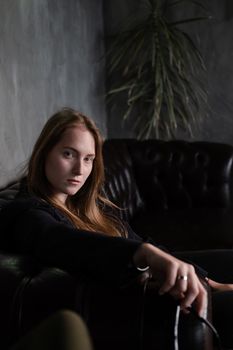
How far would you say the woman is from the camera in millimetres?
1000

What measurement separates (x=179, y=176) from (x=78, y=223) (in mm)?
1704

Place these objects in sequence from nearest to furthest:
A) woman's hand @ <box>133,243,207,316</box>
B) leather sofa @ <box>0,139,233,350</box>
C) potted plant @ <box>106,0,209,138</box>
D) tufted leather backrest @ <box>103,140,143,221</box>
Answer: woman's hand @ <box>133,243,207,316</box>
leather sofa @ <box>0,139,233,350</box>
tufted leather backrest @ <box>103,140,143,221</box>
potted plant @ <box>106,0,209,138</box>

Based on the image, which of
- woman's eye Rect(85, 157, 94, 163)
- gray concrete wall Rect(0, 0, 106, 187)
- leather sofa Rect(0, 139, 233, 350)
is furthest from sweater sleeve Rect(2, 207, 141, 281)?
gray concrete wall Rect(0, 0, 106, 187)

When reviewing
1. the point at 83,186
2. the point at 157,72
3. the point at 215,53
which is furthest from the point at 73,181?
the point at 215,53

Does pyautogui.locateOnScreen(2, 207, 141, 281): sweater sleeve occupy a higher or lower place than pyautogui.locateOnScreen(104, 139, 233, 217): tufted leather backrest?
higher

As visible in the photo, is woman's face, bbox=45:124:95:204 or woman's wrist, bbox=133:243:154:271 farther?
woman's face, bbox=45:124:95:204

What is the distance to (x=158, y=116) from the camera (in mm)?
4078

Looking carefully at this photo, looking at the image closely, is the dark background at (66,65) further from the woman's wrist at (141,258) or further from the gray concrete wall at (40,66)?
the woman's wrist at (141,258)

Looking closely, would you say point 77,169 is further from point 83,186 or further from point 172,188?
point 172,188

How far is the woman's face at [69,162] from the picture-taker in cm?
155

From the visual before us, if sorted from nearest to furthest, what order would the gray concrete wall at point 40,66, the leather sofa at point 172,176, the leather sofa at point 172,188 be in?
the gray concrete wall at point 40,66, the leather sofa at point 172,188, the leather sofa at point 172,176

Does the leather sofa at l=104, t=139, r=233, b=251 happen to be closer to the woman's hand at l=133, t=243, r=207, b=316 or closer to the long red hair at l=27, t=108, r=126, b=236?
the long red hair at l=27, t=108, r=126, b=236

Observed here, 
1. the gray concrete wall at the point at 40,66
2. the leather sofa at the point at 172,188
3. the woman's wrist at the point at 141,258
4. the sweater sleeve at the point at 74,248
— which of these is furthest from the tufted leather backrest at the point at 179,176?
the woman's wrist at the point at 141,258

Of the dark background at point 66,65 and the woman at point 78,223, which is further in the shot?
the dark background at point 66,65
